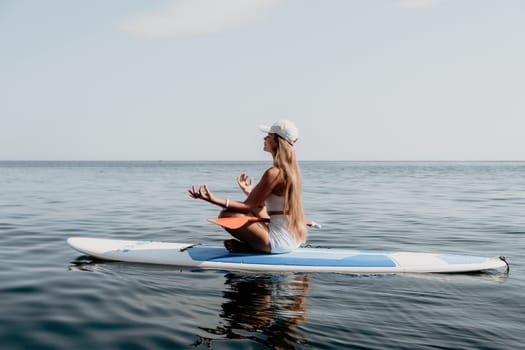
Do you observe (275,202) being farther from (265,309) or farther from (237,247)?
(265,309)

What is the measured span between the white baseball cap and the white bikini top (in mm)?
694

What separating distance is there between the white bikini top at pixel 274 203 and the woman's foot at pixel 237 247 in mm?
854

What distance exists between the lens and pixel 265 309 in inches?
185

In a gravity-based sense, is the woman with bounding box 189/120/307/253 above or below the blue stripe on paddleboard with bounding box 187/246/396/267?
above

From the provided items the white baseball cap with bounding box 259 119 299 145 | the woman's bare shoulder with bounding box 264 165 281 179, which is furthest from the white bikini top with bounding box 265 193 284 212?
the white baseball cap with bounding box 259 119 299 145

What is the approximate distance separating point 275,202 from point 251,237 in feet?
2.11

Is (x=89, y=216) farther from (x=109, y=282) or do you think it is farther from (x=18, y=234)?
(x=109, y=282)

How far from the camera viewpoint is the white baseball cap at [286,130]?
542cm

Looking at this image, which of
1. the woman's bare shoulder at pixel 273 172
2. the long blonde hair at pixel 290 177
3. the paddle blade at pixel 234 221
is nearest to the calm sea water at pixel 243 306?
the paddle blade at pixel 234 221

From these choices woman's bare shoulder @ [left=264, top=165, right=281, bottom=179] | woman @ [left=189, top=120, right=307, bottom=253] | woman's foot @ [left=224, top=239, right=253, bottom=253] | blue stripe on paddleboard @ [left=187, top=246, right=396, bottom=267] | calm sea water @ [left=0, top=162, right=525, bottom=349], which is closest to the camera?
calm sea water @ [left=0, top=162, right=525, bottom=349]

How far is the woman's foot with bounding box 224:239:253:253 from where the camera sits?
641 cm

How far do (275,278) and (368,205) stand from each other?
38.2ft

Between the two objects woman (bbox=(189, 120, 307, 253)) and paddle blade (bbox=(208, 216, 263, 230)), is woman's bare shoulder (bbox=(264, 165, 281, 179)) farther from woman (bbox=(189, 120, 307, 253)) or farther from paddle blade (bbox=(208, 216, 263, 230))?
paddle blade (bbox=(208, 216, 263, 230))

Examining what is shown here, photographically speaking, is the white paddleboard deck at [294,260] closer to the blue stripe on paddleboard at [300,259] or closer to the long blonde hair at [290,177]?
the blue stripe on paddleboard at [300,259]
